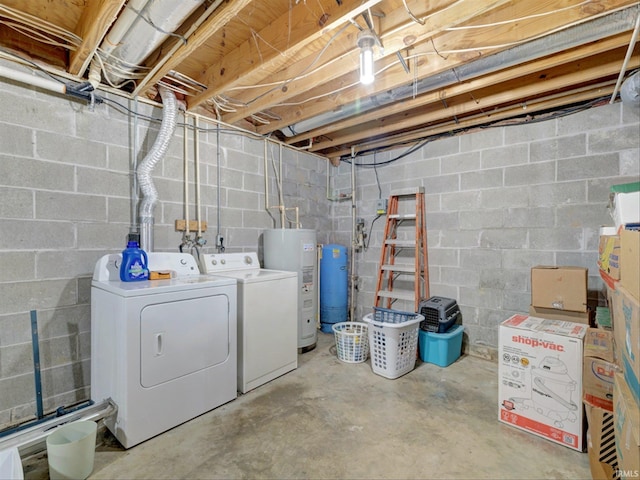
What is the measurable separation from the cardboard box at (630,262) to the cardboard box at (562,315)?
3.86 ft

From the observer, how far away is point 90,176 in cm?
207

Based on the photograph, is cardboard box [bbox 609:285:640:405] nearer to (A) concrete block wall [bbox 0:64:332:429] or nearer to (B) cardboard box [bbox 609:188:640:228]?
(B) cardboard box [bbox 609:188:640:228]

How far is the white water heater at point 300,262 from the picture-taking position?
2.95m

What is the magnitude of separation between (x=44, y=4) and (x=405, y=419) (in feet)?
10.2

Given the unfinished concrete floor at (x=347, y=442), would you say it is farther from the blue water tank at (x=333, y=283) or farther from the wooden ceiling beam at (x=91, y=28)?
the wooden ceiling beam at (x=91, y=28)

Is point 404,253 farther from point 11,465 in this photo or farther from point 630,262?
point 11,465

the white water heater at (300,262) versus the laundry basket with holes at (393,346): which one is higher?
the white water heater at (300,262)

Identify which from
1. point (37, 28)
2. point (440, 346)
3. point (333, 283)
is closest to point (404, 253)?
point (333, 283)

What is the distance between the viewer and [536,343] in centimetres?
174

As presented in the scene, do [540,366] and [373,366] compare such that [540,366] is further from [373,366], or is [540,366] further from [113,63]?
[113,63]

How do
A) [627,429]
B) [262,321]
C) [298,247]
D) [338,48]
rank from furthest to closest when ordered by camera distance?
[298,247]
[262,321]
[338,48]
[627,429]

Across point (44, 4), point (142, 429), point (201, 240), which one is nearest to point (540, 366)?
point (142, 429)

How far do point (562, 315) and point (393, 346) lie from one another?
1.20 m

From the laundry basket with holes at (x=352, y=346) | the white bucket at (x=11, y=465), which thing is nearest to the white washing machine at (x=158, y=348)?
the white bucket at (x=11, y=465)
